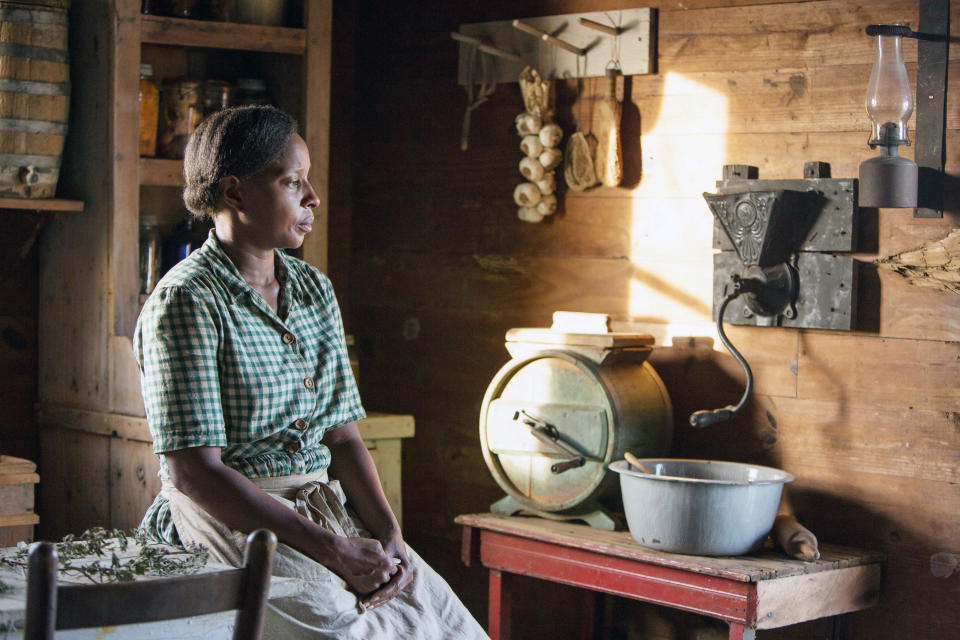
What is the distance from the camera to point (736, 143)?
2.94 m

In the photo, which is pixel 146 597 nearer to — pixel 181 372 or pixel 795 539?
pixel 181 372

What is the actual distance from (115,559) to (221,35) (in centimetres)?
172

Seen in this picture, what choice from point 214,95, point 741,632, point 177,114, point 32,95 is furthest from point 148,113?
point 741,632

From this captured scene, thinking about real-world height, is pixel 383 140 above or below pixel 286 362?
above

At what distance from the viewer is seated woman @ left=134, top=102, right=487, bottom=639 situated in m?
1.93

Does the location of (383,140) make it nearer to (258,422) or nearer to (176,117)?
(176,117)

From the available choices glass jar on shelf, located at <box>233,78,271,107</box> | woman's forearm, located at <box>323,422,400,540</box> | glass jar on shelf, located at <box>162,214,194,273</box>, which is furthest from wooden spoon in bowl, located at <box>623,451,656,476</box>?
glass jar on shelf, located at <box>233,78,271,107</box>

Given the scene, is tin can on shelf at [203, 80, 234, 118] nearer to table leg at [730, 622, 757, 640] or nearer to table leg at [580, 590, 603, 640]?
table leg at [580, 590, 603, 640]

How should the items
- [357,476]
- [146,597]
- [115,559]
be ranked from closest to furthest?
[146,597], [115,559], [357,476]

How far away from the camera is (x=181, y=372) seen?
1926mm

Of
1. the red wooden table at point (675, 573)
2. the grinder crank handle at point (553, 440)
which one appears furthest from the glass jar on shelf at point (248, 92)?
the red wooden table at point (675, 573)

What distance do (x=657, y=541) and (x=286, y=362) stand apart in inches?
37.8

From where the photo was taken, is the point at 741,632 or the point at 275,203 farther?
the point at 741,632

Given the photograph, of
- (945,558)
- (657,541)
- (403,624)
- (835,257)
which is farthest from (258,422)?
(945,558)
